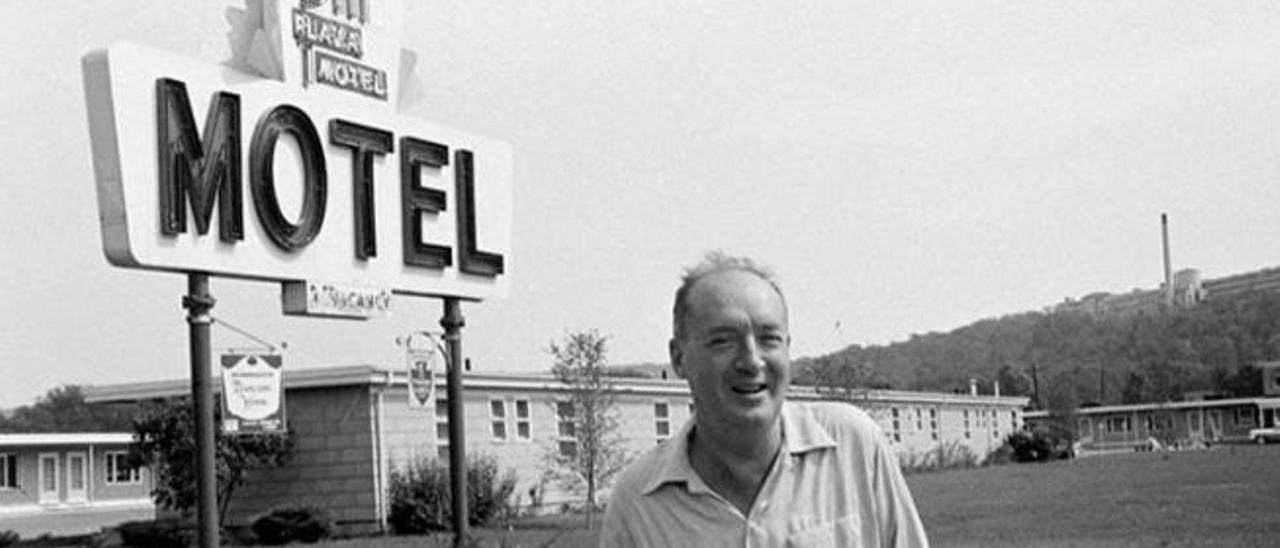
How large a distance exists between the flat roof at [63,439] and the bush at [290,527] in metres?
25.2

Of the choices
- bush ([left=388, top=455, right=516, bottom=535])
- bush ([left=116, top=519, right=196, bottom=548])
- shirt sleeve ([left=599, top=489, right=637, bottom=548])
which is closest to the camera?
shirt sleeve ([left=599, top=489, right=637, bottom=548])

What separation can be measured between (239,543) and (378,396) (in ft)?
12.1

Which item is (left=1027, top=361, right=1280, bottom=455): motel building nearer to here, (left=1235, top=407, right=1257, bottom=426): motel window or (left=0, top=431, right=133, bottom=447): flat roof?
(left=1235, top=407, right=1257, bottom=426): motel window

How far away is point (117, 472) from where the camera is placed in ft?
200

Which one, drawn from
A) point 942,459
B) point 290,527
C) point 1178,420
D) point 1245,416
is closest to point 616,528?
point 290,527

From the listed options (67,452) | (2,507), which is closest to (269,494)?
(2,507)

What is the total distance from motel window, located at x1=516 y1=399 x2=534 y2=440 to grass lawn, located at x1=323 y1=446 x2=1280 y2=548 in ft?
24.0

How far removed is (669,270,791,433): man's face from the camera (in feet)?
11.0

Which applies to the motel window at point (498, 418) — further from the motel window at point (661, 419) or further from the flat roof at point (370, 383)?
the motel window at point (661, 419)

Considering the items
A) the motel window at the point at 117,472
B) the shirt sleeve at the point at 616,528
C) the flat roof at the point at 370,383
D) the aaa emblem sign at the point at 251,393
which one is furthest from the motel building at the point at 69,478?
the shirt sleeve at the point at 616,528

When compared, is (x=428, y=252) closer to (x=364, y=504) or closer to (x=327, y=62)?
(x=327, y=62)

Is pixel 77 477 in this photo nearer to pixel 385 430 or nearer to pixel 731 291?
pixel 385 430

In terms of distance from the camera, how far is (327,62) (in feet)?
50.2

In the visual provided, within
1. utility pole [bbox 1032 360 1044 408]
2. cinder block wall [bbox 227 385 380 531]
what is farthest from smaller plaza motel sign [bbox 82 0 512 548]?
utility pole [bbox 1032 360 1044 408]
